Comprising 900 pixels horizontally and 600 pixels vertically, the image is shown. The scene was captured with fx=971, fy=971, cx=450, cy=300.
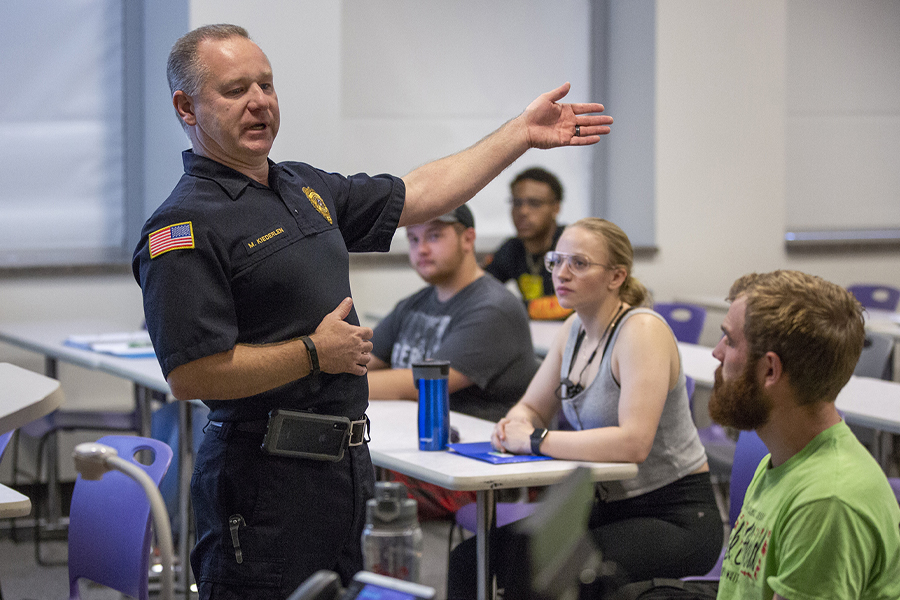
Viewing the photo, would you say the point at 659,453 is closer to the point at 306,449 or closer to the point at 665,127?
the point at 306,449

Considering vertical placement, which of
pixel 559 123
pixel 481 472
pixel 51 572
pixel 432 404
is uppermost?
pixel 559 123

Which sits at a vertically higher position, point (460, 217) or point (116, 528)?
point (460, 217)

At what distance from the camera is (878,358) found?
11.7ft

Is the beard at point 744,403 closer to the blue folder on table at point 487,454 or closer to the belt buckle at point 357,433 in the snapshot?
the belt buckle at point 357,433

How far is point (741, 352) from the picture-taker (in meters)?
1.55

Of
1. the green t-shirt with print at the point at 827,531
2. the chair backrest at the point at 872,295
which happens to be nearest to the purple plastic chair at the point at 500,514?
the green t-shirt with print at the point at 827,531

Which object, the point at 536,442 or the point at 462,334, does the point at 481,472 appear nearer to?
the point at 536,442

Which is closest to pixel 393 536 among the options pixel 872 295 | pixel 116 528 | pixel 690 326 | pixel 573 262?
pixel 116 528

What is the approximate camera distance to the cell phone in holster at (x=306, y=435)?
164 cm

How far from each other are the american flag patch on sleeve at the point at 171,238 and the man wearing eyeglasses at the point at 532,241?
3.21 m

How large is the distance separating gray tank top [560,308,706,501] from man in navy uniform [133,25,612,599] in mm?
783

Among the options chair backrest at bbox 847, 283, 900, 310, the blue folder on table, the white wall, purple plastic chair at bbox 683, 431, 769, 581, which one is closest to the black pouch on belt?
the blue folder on table

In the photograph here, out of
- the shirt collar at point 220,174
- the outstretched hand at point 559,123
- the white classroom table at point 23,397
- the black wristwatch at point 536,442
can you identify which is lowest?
the black wristwatch at point 536,442

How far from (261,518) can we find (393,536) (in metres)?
0.72
